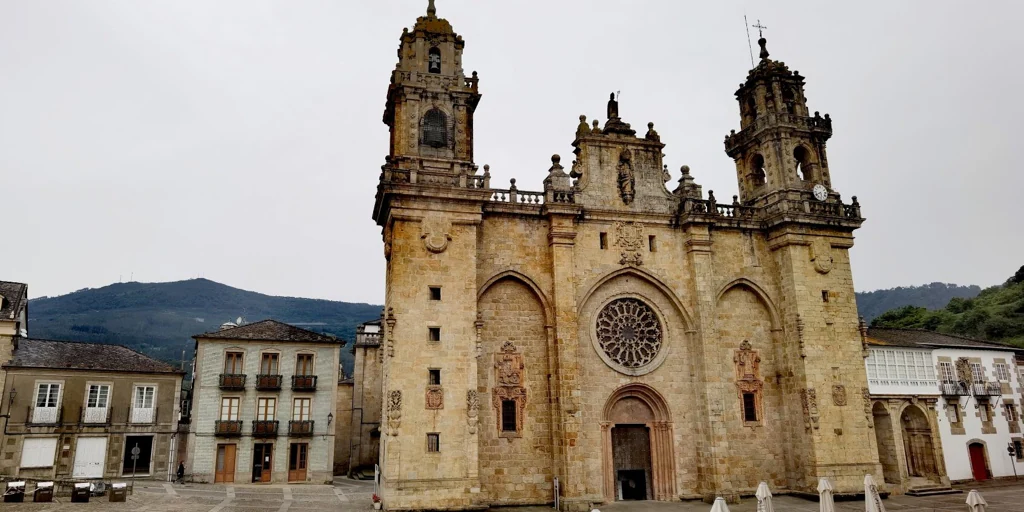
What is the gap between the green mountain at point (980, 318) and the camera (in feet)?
157

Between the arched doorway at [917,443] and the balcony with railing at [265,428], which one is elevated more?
the balcony with railing at [265,428]

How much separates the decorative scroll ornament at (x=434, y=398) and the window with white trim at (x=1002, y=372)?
29.7 metres

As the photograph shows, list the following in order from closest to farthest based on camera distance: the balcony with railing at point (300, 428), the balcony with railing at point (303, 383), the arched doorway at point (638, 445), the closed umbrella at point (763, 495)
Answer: the closed umbrella at point (763, 495) < the arched doorway at point (638, 445) < the balcony with railing at point (300, 428) < the balcony with railing at point (303, 383)

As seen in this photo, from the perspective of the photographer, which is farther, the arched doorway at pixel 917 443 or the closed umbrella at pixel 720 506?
the arched doorway at pixel 917 443

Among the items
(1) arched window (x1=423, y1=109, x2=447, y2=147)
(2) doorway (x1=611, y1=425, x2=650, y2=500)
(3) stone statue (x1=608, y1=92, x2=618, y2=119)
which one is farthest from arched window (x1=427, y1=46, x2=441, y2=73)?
(2) doorway (x1=611, y1=425, x2=650, y2=500)

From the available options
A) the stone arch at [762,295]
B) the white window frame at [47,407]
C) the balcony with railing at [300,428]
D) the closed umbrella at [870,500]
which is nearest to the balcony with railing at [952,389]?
the stone arch at [762,295]

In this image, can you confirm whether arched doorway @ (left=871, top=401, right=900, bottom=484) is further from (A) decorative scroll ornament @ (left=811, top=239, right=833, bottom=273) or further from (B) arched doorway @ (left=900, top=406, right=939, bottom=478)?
(A) decorative scroll ornament @ (left=811, top=239, right=833, bottom=273)

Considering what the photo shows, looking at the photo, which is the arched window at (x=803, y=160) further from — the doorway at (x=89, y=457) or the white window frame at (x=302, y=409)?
the doorway at (x=89, y=457)

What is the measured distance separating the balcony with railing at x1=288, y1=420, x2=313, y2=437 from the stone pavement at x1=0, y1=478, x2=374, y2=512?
278 cm

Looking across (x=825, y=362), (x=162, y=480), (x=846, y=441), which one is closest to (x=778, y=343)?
(x=825, y=362)

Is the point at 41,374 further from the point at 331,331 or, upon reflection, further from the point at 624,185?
the point at 331,331

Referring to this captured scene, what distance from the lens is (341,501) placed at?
23.5 metres

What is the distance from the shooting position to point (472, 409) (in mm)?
20328

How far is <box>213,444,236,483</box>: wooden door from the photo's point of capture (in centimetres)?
3036
